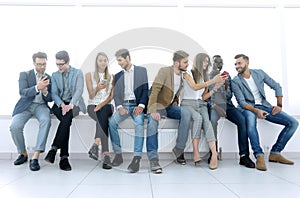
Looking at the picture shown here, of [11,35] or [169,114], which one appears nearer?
A: [169,114]

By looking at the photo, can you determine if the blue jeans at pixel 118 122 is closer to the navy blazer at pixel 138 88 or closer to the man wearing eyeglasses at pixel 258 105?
the navy blazer at pixel 138 88

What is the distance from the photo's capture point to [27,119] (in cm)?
250

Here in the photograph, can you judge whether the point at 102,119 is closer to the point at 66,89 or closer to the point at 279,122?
the point at 66,89

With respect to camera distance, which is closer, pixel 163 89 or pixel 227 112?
pixel 163 89

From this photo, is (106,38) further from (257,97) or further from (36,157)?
(257,97)

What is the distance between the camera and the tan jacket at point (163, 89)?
2316 millimetres

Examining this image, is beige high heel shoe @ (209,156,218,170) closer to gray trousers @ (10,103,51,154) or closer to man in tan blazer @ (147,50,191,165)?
man in tan blazer @ (147,50,191,165)

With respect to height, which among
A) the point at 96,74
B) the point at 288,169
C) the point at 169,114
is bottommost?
the point at 288,169

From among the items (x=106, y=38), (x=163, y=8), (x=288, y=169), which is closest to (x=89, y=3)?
(x=106, y=38)

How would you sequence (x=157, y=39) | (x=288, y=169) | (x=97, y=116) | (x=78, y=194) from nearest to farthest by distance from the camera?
1. (x=78, y=194)
2. (x=288, y=169)
3. (x=97, y=116)
4. (x=157, y=39)

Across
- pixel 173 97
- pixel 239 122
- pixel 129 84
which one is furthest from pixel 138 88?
pixel 239 122

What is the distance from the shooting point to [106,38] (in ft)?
10.0

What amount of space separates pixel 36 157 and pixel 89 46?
4.85ft

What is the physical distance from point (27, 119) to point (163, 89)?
4.76ft
